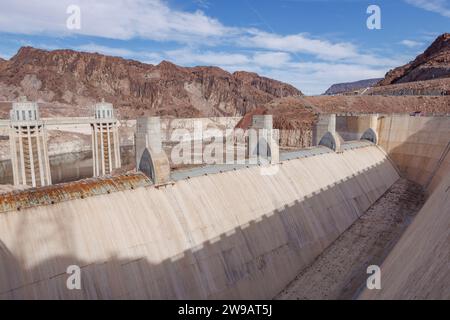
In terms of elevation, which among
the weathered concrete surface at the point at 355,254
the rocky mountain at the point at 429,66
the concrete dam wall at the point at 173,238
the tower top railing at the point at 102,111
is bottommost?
the weathered concrete surface at the point at 355,254

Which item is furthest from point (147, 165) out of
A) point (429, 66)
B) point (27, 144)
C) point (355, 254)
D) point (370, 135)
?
point (429, 66)

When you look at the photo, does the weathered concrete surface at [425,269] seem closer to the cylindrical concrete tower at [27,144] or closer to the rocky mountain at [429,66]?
the cylindrical concrete tower at [27,144]

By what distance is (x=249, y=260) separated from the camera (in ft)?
53.6

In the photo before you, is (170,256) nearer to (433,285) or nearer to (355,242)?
(433,285)

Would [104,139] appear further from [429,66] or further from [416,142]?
[429,66]

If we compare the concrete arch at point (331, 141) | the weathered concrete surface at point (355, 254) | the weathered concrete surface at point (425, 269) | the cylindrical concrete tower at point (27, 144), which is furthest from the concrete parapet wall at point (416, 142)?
the cylindrical concrete tower at point (27, 144)

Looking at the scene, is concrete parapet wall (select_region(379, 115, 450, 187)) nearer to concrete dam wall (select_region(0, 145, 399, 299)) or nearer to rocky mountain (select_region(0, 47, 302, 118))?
concrete dam wall (select_region(0, 145, 399, 299))

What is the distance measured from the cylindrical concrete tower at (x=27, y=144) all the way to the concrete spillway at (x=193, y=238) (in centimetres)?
3604

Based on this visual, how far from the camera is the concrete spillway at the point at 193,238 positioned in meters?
11.1

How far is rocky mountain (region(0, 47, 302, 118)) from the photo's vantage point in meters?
134

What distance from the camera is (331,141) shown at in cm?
3058

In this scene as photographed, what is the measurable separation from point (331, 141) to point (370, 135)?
1107 cm
